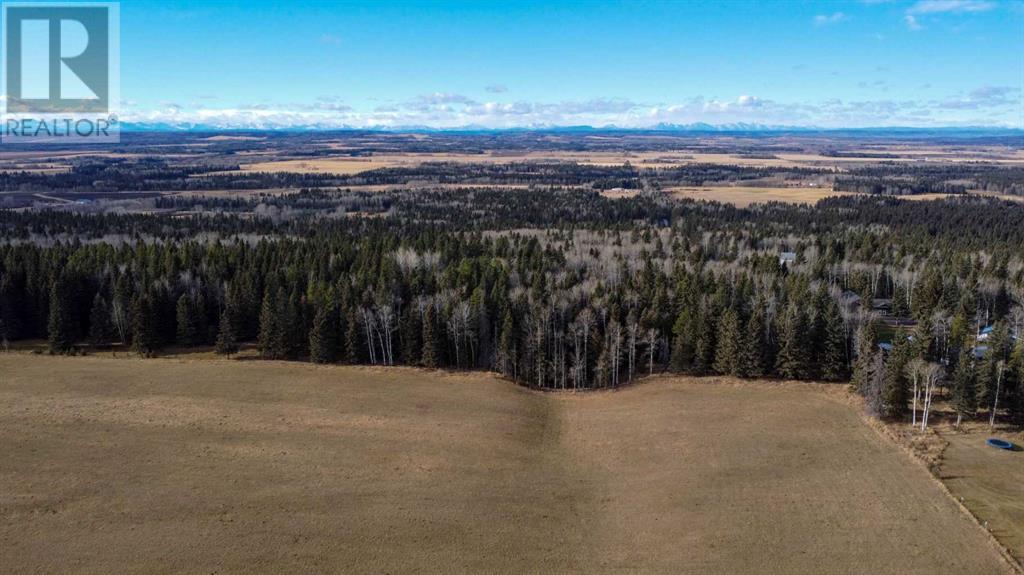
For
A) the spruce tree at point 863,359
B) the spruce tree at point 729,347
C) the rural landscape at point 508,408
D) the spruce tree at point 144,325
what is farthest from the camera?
the spruce tree at point 144,325

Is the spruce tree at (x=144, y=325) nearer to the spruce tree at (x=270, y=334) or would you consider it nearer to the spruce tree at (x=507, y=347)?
the spruce tree at (x=270, y=334)

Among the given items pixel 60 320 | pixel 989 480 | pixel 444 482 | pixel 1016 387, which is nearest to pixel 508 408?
pixel 444 482

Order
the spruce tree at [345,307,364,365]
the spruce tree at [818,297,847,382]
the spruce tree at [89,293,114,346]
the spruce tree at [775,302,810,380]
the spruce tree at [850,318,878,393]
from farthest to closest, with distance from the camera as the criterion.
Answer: the spruce tree at [89,293,114,346], the spruce tree at [345,307,364,365], the spruce tree at [775,302,810,380], the spruce tree at [818,297,847,382], the spruce tree at [850,318,878,393]

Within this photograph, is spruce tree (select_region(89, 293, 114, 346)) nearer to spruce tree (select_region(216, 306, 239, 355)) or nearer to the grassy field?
the grassy field

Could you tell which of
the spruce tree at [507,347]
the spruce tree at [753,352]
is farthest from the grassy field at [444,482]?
the spruce tree at [507,347]

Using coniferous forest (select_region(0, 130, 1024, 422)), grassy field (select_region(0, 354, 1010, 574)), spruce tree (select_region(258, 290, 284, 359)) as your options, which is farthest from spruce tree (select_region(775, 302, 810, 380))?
spruce tree (select_region(258, 290, 284, 359))

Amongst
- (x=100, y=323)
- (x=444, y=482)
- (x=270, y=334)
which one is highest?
(x=270, y=334)

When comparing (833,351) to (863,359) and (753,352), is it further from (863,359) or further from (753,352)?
(753,352)

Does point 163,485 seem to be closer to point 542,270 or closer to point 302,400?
point 302,400
